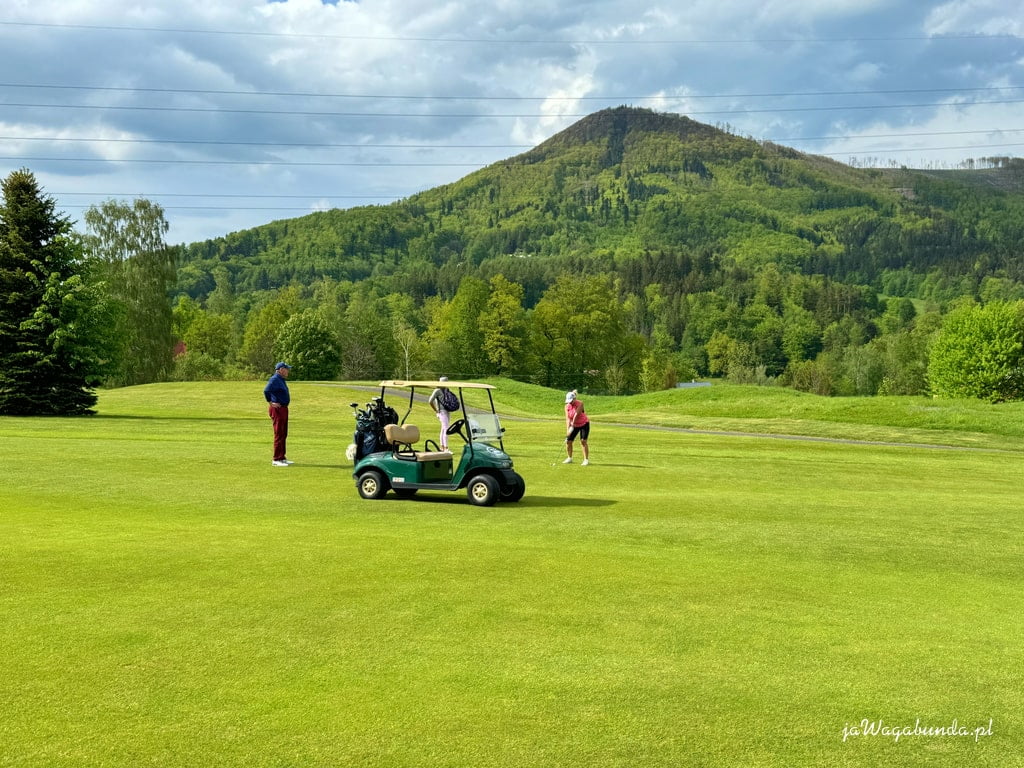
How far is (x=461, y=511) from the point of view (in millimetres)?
16391

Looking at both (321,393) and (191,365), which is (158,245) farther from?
(321,393)

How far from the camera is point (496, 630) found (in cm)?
815

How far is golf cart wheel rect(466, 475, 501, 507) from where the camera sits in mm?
17062

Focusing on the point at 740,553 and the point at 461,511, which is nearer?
the point at 740,553

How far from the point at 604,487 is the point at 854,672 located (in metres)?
13.6

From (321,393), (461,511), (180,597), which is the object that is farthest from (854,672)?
(321,393)

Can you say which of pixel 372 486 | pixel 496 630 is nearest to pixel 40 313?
pixel 372 486

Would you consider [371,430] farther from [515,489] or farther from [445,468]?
[515,489]

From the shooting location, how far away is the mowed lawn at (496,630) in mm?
5793

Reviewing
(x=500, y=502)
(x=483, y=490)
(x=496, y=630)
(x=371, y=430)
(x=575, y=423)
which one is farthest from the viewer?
(x=575, y=423)

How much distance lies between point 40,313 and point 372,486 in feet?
123

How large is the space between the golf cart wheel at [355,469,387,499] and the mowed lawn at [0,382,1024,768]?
1.95ft

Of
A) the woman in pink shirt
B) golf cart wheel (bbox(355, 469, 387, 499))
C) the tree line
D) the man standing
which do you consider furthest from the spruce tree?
golf cart wheel (bbox(355, 469, 387, 499))

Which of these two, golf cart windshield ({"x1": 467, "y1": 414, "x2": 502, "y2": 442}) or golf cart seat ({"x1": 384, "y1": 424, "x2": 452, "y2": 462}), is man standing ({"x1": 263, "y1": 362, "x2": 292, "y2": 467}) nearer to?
golf cart seat ({"x1": 384, "y1": 424, "x2": 452, "y2": 462})
